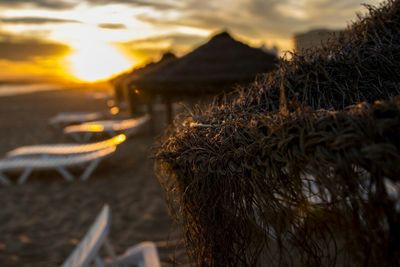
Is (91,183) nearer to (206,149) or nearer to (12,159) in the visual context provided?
(12,159)

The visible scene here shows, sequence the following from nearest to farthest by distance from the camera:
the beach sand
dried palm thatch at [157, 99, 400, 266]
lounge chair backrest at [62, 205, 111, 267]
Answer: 1. dried palm thatch at [157, 99, 400, 266]
2. lounge chair backrest at [62, 205, 111, 267]
3. the beach sand

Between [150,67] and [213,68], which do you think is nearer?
[213,68]

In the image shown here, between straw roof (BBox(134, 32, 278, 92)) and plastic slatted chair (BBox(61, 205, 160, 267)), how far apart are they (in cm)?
386

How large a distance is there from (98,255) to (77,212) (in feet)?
10.9

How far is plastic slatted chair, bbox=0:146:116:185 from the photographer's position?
8711 millimetres

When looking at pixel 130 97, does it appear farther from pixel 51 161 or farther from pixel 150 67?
pixel 51 161

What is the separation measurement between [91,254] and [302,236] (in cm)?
204

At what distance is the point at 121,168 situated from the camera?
31.3 feet

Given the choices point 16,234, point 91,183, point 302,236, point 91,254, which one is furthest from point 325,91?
point 91,183

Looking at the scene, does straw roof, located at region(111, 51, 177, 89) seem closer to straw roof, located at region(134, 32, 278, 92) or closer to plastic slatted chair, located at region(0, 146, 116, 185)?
straw roof, located at region(134, 32, 278, 92)

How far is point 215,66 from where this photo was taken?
7273 millimetres

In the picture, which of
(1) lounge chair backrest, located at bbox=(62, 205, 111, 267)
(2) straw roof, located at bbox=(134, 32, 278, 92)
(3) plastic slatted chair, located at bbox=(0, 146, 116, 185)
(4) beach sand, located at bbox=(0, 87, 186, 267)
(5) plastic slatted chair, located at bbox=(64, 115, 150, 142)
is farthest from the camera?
(5) plastic slatted chair, located at bbox=(64, 115, 150, 142)

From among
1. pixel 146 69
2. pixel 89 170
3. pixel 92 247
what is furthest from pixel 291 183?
pixel 146 69

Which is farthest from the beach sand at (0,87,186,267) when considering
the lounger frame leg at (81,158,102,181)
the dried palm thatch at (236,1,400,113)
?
the dried palm thatch at (236,1,400,113)
